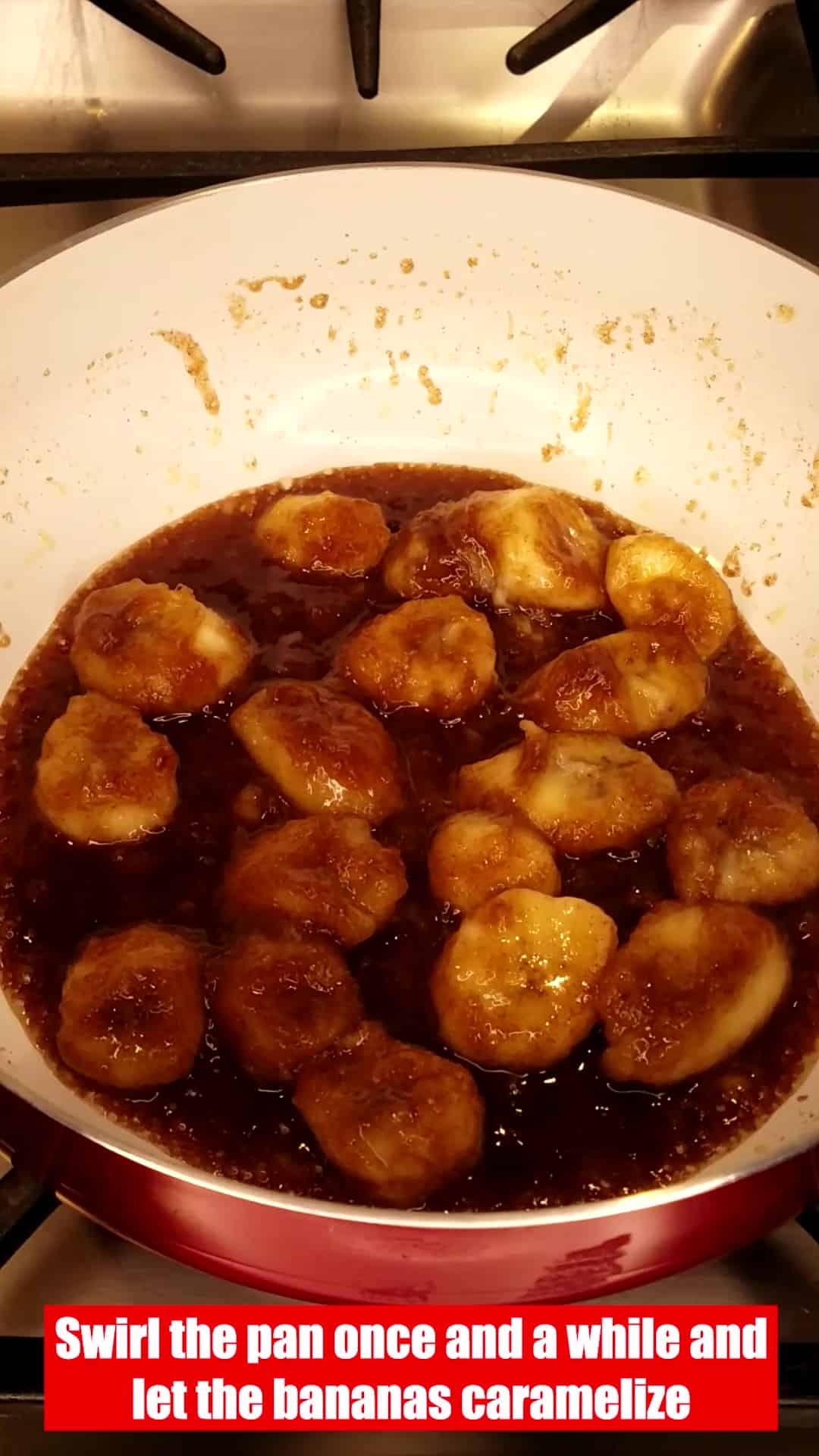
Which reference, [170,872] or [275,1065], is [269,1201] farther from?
[170,872]

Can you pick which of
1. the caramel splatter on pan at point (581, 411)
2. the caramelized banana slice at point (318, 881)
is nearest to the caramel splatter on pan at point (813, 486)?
the caramel splatter on pan at point (581, 411)

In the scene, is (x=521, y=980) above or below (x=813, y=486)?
below

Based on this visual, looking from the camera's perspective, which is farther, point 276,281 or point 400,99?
point 400,99

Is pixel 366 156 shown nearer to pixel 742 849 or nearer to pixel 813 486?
pixel 813 486

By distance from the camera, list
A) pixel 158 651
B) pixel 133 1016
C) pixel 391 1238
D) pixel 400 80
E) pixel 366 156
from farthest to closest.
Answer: pixel 400 80, pixel 366 156, pixel 158 651, pixel 133 1016, pixel 391 1238

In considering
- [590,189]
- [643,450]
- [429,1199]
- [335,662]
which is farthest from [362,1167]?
[590,189]

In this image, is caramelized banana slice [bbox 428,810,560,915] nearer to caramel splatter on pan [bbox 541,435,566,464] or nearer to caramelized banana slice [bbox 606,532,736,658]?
caramelized banana slice [bbox 606,532,736,658]

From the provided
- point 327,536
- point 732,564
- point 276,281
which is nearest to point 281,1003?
point 327,536
